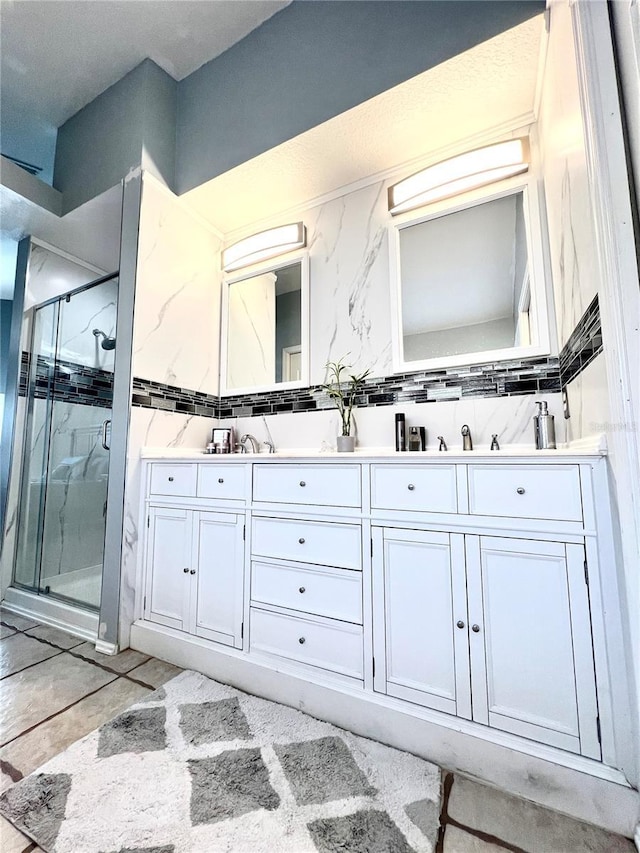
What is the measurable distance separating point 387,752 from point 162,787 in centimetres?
65

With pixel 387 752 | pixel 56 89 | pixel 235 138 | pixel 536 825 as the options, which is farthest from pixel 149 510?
pixel 56 89

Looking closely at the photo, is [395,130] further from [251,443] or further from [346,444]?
[251,443]

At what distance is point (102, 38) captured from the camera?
1.96 meters

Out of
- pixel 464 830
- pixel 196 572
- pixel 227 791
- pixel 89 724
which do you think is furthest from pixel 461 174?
pixel 89 724

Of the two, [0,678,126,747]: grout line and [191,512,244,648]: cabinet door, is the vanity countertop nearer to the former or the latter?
[191,512,244,648]: cabinet door

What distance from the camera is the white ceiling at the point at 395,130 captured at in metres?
1.40

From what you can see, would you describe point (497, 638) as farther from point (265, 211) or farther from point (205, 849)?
point (265, 211)

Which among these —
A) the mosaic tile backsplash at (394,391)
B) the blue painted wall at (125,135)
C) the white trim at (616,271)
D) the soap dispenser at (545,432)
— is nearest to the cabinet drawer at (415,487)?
the white trim at (616,271)

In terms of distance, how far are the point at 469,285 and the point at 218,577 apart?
69.5 inches

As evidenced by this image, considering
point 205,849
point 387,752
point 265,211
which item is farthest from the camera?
point 265,211

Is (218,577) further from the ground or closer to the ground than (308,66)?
closer to the ground

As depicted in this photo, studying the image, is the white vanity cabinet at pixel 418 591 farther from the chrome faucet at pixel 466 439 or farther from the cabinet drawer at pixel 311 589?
the chrome faucet at pixel 466 439

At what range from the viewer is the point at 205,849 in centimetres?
83

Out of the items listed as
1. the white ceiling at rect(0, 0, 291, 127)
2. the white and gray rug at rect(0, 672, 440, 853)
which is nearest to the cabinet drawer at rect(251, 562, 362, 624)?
the white and gray rug at rect(0, 672, 440, 853)
